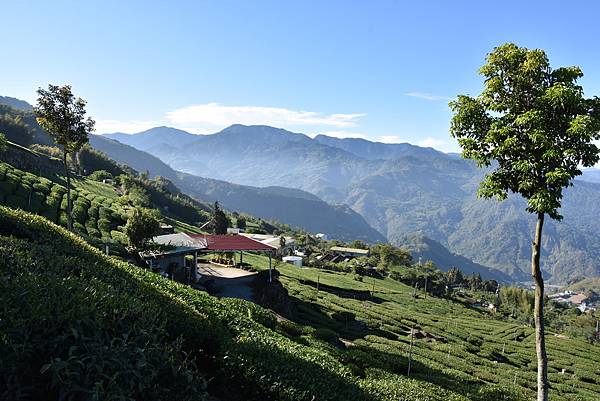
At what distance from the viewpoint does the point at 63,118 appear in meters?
31.3

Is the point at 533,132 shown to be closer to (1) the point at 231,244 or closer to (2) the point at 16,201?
(1) the point at 231,244

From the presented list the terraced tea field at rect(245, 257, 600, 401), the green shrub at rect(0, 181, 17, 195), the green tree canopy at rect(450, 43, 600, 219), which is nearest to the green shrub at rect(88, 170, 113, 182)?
the green shrub at rect(0, 181, 17, 195)

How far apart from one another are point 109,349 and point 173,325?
3025 millimetres

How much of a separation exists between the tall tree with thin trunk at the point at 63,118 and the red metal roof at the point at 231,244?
43.6 feet

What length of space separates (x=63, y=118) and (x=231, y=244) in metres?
18.8

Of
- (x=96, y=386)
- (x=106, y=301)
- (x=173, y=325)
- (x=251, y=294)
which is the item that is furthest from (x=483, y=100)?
(x=251, y=294)

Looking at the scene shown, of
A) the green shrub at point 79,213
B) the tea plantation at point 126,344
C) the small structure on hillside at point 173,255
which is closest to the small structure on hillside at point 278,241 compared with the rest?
the green shrub at point 79,213

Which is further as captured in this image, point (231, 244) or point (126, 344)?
point (231, 244)

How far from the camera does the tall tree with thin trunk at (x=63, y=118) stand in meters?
30.5

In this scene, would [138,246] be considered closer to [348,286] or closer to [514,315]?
[348,286]

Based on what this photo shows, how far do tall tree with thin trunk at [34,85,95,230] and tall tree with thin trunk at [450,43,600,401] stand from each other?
28703 mm

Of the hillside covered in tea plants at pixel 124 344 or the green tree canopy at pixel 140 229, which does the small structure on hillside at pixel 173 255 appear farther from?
the hillside covered in tea plants at pixel 124 344

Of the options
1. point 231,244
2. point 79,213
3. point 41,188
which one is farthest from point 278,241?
point 231,244

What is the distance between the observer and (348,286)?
261ft
